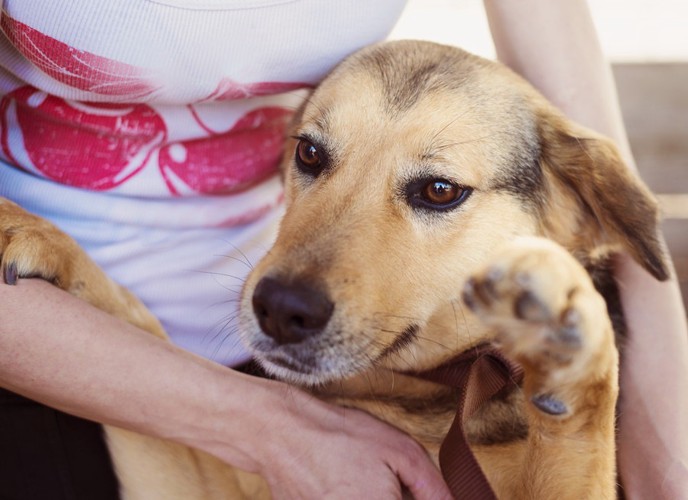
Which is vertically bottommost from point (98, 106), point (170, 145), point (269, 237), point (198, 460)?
point (198, 460)

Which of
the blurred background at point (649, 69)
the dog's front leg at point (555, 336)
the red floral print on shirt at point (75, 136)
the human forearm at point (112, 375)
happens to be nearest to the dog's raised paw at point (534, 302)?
the dog's front leg at point (555, 336)

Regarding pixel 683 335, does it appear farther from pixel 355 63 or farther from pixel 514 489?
pixel 355 63

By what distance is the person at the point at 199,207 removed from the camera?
1539 millimetres

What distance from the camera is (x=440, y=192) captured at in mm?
1644

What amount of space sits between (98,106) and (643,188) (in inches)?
49.1

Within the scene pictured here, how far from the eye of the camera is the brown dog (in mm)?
1406

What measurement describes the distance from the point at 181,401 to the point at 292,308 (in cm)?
36

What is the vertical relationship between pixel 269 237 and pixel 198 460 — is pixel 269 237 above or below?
above

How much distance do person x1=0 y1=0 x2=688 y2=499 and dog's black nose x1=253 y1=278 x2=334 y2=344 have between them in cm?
24

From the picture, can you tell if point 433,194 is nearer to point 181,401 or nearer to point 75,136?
point 181,401

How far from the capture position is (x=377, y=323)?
149 centimetres

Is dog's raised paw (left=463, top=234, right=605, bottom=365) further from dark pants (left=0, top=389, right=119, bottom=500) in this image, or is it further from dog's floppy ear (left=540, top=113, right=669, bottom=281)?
dark pants (left=0, top=389, right=119, bottom=500)

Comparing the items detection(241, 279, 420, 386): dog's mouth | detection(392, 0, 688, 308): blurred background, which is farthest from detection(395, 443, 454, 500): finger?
detection(392, 0, 688, 308): blurred background

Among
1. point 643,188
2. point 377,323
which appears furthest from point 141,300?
point 643,188
